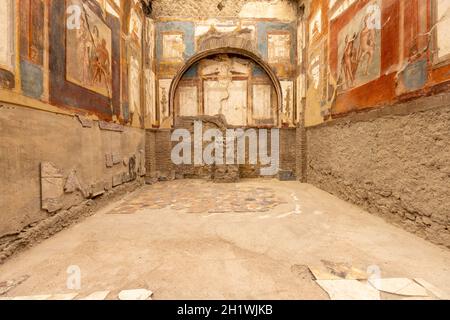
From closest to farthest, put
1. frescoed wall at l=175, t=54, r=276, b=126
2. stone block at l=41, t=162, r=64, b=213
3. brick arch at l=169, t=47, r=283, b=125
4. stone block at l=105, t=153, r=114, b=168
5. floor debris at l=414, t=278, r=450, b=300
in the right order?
floor debris at l=414, t=278, r=450, b=300, stone block at l=41, t=162, r=64, b=213, stone block at l=105, t=153, r=114, b=168, brick arch at l=169, t=47, r=283, b=125, frescoed wall at l=175, t=54, r=276, b=126

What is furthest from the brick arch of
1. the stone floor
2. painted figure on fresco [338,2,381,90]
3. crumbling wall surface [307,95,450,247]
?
the stone floor

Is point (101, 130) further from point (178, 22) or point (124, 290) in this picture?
point (178, 22)

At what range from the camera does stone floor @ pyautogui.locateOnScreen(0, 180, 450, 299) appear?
204 cm

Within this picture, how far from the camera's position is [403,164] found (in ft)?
11.2

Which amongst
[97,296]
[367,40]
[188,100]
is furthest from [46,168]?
[188,100]

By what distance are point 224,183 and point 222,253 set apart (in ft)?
16.4

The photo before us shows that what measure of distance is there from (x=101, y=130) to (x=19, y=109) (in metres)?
2.01

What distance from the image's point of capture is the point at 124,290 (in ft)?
6.44

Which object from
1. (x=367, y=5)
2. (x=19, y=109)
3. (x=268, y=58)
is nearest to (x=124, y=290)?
(x=19, y=109)

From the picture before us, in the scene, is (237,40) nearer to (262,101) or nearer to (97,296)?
(262,101)

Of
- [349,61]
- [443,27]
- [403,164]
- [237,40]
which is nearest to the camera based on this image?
[443,27]

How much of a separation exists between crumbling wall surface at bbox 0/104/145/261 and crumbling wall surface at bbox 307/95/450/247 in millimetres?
4858

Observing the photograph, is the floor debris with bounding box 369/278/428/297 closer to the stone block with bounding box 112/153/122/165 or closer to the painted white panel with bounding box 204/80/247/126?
the stone block with bounding box 112/153/122/165
